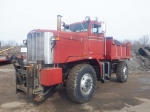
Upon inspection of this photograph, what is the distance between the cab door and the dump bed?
59 centimetres

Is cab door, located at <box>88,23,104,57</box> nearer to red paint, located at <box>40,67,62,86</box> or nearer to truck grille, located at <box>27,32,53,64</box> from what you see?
truck grille, located at <box>27,32,53,64</box>

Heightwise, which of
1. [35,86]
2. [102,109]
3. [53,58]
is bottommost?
[102,109]

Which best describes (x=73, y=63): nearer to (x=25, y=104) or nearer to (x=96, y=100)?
(x=96, y=100)

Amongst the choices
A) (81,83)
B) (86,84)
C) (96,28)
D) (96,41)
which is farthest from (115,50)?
(81,83)

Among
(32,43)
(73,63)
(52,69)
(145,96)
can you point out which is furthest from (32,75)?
(145,96)

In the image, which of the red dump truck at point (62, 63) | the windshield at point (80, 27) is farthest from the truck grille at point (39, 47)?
the windshield at point (80, 27)

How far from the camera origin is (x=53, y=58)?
4777 millimetres

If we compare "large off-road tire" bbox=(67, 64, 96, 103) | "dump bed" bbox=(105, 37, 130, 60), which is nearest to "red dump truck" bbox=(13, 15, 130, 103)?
"large off-road tire" bbox=(67, 64, 96, 103)

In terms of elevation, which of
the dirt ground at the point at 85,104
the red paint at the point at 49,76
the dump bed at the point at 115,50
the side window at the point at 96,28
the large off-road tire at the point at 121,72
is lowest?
the dirt ground at the point at 85,104

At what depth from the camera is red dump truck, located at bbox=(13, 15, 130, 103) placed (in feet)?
14.7

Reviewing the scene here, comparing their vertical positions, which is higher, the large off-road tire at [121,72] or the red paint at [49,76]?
the red paint at [49,76]

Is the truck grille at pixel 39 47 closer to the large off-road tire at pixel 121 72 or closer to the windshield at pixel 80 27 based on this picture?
the windshield at pixel 80 27

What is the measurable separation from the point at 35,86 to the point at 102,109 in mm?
2166

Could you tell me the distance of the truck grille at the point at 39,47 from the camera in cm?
471
